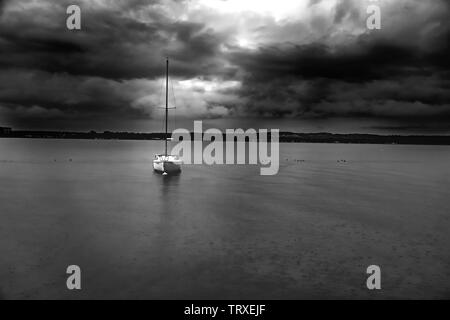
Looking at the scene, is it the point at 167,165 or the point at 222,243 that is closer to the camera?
the point at 222,243

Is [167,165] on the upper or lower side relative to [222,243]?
upper

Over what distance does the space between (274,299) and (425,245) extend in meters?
13.7

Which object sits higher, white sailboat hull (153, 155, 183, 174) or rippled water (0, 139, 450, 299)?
white sailboat hull (153, 155, 183, 174)

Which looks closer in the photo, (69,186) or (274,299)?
(274,299)

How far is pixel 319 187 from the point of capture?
53.6 meters

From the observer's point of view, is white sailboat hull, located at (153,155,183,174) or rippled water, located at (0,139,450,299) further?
white sailboat hull, located at (153,155,183,174)

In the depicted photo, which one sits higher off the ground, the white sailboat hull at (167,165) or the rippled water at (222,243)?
the white sailboat hull at (167,165)

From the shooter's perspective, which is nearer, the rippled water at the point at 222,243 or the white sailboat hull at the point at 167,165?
the rippled water at the point at 222,243
